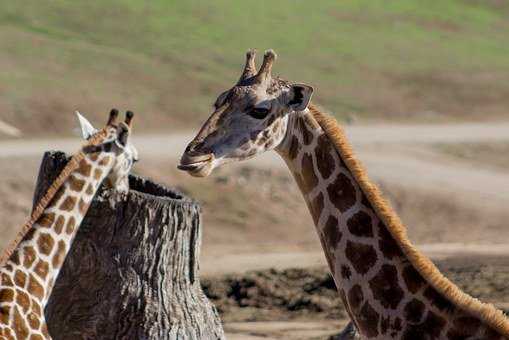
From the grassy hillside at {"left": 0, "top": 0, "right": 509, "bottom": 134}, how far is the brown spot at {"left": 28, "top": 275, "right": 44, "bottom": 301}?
54.0ft

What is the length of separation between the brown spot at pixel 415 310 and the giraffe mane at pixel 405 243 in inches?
5.8

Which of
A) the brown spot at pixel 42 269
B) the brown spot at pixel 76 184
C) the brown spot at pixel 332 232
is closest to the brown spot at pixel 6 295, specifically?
the brown spot at pixel 42 269

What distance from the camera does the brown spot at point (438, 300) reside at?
8.16 metres

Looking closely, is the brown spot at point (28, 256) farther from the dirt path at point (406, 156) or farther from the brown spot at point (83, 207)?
the dirt path at point (406, 156)

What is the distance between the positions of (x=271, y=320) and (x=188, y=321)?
4.94m

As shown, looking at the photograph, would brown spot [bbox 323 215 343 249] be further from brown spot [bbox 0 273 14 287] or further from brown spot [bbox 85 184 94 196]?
brown spot [bbox 85 184 94 196]

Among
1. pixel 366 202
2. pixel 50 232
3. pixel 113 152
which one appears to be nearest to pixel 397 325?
pixel 366 202

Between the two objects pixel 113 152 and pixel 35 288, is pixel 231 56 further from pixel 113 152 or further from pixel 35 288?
pixel 35 288

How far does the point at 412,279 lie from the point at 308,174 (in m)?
0.83

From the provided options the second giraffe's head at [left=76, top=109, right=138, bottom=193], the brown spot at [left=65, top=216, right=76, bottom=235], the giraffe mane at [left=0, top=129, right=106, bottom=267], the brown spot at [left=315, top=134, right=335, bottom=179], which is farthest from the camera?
the second giraffe's head at [left=76, top=109, right=138, bottom=193]

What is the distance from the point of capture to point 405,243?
8.22 meters

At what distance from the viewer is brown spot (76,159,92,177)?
11483 millimetres

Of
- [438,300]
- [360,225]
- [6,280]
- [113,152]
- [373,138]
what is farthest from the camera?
[373,138]

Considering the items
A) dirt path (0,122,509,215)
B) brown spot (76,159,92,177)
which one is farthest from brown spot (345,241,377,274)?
dirt path (0,122,509,215)
